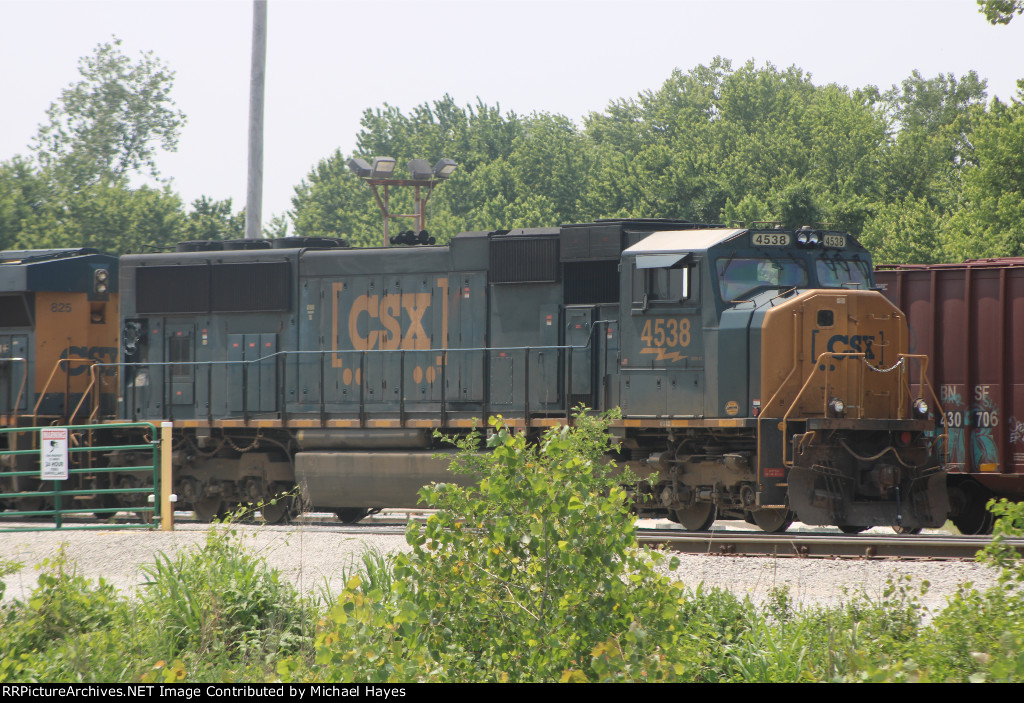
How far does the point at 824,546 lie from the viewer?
10531 millimetres

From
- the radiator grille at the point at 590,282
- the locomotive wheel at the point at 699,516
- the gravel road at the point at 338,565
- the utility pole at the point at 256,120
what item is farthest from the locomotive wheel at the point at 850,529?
the utility pole at the point at 256,120

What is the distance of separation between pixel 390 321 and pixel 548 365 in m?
2.53

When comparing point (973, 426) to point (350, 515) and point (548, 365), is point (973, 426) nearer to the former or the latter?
point (548, 365)

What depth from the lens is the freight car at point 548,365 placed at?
11773mm

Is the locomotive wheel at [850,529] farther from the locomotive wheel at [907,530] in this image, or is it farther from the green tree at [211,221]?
the green tree at [211,221]

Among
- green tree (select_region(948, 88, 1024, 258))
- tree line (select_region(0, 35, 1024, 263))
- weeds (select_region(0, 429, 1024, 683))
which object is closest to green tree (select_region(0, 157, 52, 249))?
tree line (select_region(0, 35, 1024, 263))

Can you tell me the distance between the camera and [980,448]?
523 inches

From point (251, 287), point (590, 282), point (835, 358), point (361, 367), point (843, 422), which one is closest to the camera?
point (843, 422)

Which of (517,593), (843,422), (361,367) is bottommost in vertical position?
(517,593)

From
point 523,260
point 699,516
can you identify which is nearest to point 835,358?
point 699,516

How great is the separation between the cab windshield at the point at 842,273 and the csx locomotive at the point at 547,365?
0.03 metres
